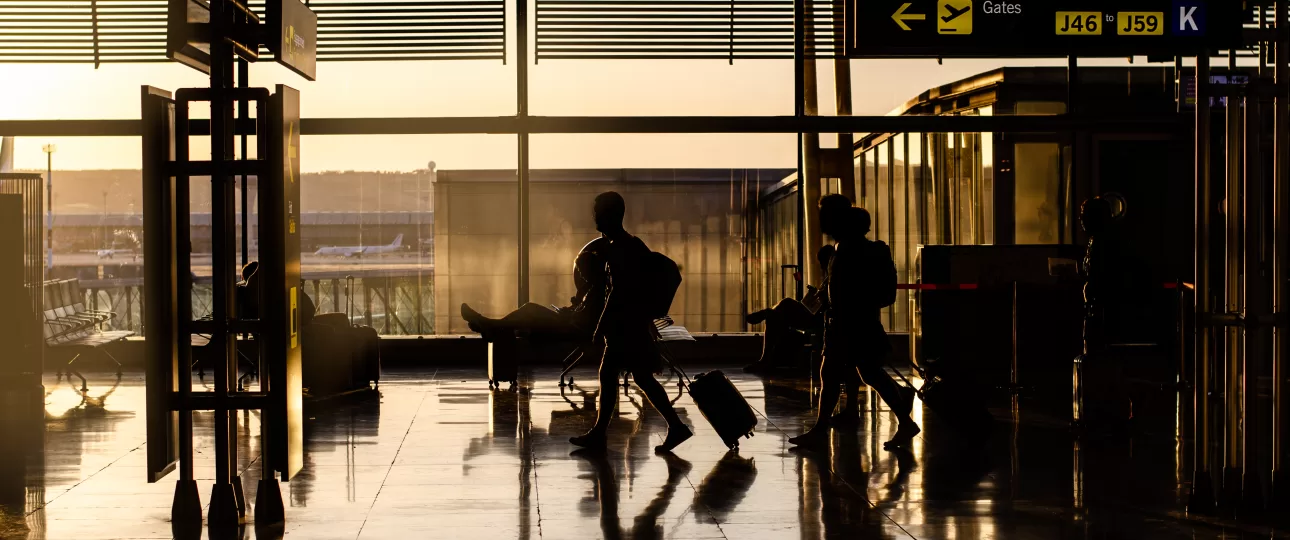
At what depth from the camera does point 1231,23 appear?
600cm

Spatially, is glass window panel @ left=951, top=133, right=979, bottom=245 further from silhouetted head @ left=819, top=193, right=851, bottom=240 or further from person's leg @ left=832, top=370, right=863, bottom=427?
silhouetted head @ left=819, top=193, right=851, bottom=240

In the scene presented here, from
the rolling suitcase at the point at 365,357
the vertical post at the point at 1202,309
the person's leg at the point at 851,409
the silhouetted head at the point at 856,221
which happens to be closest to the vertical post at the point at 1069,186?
the person's leg at the point at 851,409

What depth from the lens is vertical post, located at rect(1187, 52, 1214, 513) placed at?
563 centimetres

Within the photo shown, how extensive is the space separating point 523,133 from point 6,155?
4.76 m

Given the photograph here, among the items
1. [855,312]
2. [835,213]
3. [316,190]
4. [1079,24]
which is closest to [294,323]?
[835,213]

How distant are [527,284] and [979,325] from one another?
4134 millimetres

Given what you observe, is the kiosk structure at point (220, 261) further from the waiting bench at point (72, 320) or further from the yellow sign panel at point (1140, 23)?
the waiting bench at point (72, 320)

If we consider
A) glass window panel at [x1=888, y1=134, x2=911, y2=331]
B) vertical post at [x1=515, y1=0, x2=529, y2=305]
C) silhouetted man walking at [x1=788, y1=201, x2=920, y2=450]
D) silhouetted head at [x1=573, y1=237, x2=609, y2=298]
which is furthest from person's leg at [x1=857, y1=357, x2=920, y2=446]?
glass window panel at [x1=888, y1=134, x2=911, y2=331]

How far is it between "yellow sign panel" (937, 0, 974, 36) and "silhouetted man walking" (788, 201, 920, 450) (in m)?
1.53

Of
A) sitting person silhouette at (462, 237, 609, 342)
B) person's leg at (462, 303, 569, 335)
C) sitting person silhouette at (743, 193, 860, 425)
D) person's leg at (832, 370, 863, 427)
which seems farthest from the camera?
person's leg at (462, 303, 569, 335)

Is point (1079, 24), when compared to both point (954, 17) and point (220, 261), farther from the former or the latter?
point (220, 261)

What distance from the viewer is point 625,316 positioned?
A: 7.36 m

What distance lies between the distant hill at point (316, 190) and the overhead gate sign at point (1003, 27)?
5521 mm

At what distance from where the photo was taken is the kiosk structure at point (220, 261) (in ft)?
17.0
